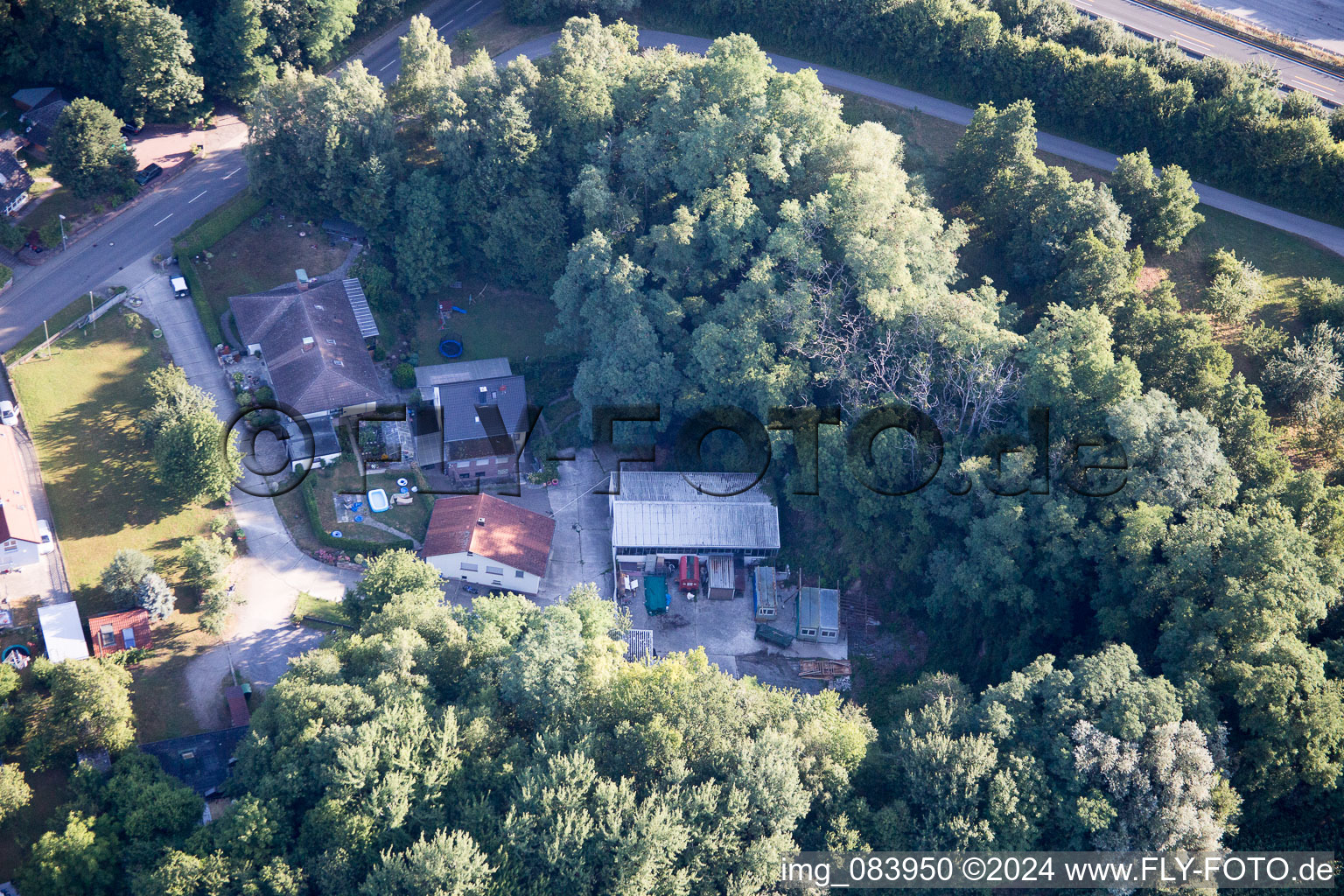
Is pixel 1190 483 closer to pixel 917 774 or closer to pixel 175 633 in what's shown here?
pixel 917 774

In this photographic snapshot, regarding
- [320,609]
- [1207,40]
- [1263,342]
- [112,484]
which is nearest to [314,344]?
[112,484]

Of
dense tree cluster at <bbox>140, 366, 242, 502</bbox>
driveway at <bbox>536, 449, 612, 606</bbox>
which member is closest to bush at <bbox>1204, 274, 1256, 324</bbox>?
driveway at <bbox>536, 449, 612, 606</bbox>

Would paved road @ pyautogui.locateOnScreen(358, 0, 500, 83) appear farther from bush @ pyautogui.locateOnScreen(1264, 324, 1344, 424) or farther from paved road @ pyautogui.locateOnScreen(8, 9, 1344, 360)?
bush @ pyautogui.locateOnScreen(1264, 324, 1344, 424)

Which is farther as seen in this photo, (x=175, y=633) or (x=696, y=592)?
(x=696, y=592)

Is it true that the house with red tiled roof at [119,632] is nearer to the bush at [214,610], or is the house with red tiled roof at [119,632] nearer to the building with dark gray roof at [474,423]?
the bush at [214,610]

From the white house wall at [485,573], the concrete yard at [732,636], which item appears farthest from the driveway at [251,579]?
the concrete yard at [732,636]

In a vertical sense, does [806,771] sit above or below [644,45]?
below

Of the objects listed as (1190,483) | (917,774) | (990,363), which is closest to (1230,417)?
(1190,483)
